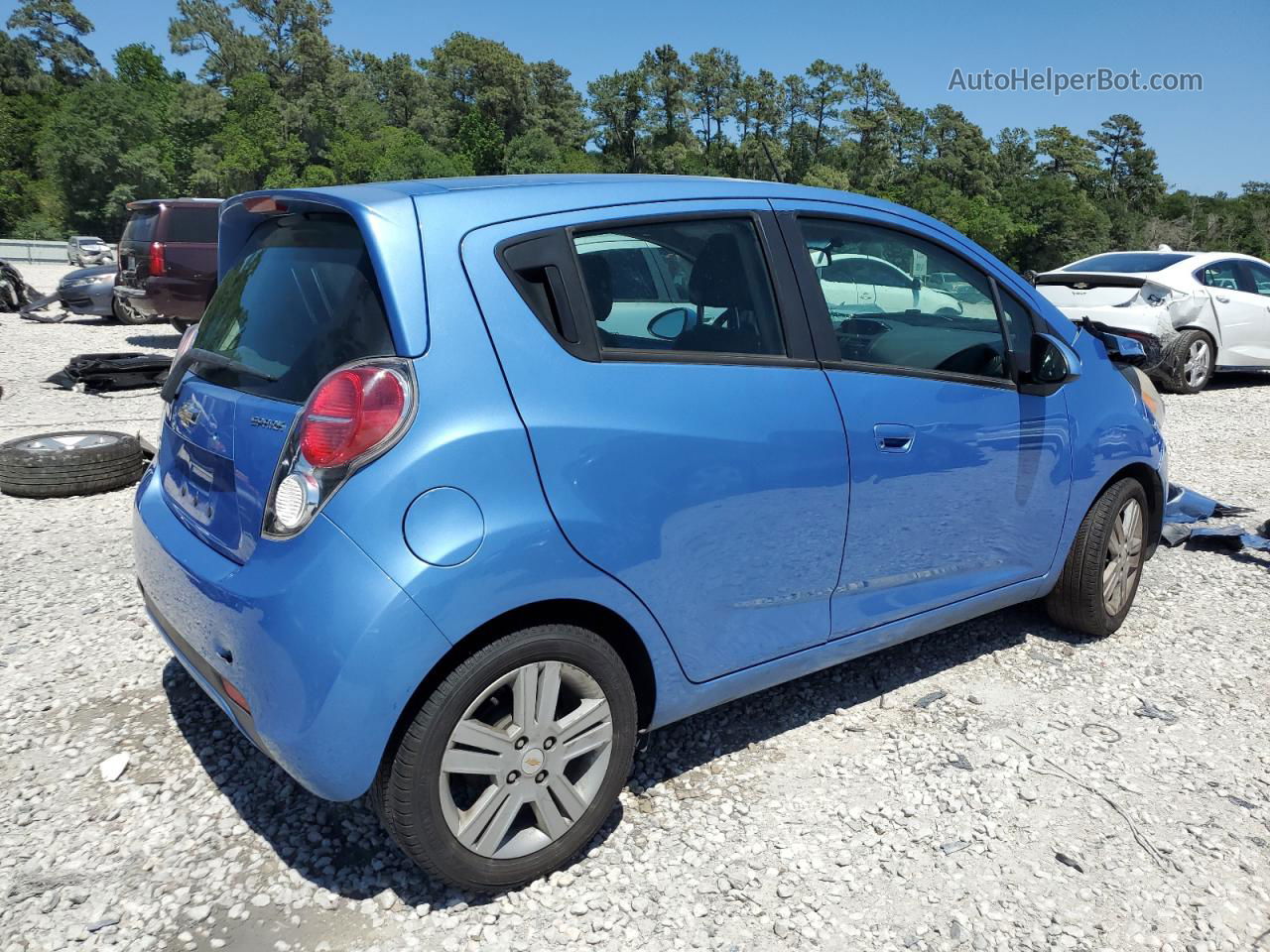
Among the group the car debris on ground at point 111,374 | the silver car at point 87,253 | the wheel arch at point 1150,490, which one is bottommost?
the silver car at point 87,253

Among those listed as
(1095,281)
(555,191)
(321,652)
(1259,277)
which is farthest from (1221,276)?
(321,652)

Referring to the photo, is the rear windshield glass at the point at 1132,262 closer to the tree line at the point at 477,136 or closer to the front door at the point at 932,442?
the front door at the point at 932,442

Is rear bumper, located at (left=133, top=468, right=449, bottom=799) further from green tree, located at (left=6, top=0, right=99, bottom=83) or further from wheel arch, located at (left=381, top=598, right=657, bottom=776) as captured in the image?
green tree, located at (left=6, top=0, right=99, bottom=83)

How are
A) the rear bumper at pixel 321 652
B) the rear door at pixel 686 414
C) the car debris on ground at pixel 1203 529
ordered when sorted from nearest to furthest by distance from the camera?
A: the rear bumper at pixel 321 652, the rear door at pixel 686 414, the car debris on ground at pixel 1203 529

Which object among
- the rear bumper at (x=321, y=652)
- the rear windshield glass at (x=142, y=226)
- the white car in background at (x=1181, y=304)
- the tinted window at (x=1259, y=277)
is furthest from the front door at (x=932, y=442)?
the rear windshield glass at (x=142, y=226)

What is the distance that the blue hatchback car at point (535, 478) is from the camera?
7.22 feet

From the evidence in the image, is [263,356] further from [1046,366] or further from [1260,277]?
[1260,277]

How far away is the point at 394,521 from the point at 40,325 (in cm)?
1701

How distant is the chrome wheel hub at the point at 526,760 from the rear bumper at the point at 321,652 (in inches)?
8.8

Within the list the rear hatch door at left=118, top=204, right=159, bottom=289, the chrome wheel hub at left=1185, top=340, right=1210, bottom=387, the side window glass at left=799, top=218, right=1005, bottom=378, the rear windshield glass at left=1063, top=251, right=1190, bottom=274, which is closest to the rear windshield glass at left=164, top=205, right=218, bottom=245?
the rear hatch door at left=118, top=204, right=159, bottom=289

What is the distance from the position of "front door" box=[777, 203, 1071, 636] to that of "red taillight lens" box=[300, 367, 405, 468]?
1.38 metres

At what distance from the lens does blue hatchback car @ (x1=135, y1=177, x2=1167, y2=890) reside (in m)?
2.20

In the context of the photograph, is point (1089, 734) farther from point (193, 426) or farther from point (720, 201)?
point (193, 426)

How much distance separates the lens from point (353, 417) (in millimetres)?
2201
